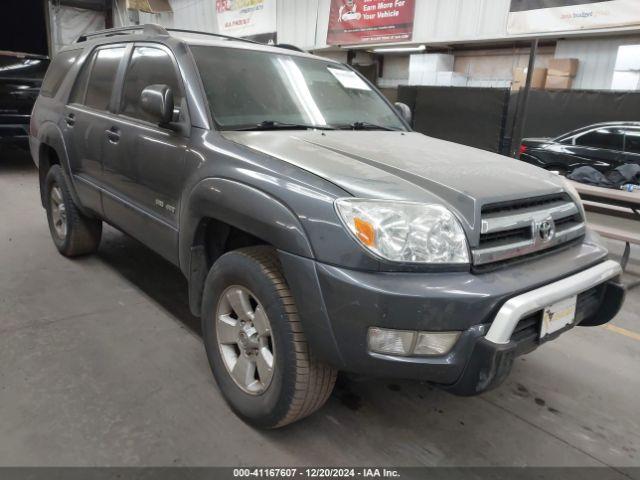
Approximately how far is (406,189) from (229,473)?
4.33ft

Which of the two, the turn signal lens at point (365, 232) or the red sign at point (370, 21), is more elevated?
the red sign at point (370, 21)

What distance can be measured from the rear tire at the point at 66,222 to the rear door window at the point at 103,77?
0.77 m

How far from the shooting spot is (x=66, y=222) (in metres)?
3.98

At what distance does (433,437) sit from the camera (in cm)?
225

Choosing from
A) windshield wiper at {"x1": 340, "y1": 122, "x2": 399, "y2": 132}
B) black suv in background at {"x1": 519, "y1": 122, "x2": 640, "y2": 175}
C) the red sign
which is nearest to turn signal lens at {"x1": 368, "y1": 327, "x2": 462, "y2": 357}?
windshield wiper at {"x1": 340, "y1": 122, "x2": 399, "y2": 132}

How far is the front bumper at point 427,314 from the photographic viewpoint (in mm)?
1669

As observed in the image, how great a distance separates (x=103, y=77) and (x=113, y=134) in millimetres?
581

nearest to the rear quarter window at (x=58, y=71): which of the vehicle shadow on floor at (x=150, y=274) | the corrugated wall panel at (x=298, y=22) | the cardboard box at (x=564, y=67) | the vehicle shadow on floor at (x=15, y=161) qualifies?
the vehicle shadow on floor at (x=150, y=274)

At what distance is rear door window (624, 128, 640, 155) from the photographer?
6848 millimetres

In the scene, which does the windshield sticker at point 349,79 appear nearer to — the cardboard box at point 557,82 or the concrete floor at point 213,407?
the concrete floor at point 213,407

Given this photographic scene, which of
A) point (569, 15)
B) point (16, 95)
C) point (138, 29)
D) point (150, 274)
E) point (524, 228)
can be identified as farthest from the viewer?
point (16, 95)

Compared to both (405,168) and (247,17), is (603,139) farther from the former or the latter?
(247,17)

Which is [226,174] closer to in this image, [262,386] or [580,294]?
[262,386]

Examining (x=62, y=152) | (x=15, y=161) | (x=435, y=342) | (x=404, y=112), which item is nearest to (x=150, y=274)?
(x=62, y=152)
